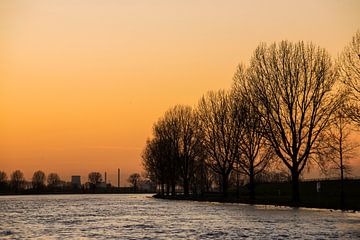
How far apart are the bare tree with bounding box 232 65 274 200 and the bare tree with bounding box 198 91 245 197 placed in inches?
139

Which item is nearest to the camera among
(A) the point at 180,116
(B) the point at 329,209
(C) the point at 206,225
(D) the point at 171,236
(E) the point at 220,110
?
(D) the point at 171,236

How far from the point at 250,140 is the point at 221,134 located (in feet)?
42.3

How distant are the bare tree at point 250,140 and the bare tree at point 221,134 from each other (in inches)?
139

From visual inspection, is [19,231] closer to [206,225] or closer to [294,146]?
[206,225]

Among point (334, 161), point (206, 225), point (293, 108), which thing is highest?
point (293, 108)

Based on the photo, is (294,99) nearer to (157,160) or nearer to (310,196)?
(310,196)

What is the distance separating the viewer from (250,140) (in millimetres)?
84812

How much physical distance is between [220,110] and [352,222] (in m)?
57.9

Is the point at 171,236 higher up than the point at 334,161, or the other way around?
the point at 334,161

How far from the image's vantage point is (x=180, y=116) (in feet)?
406

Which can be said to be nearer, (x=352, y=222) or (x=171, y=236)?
(x=171, y=236)

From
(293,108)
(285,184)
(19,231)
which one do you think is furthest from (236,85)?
(285,184)

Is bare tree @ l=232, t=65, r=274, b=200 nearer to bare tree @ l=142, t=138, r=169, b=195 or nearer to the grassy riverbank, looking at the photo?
the grassy riverbank

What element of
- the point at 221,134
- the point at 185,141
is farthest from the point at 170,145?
the point at 221,134
